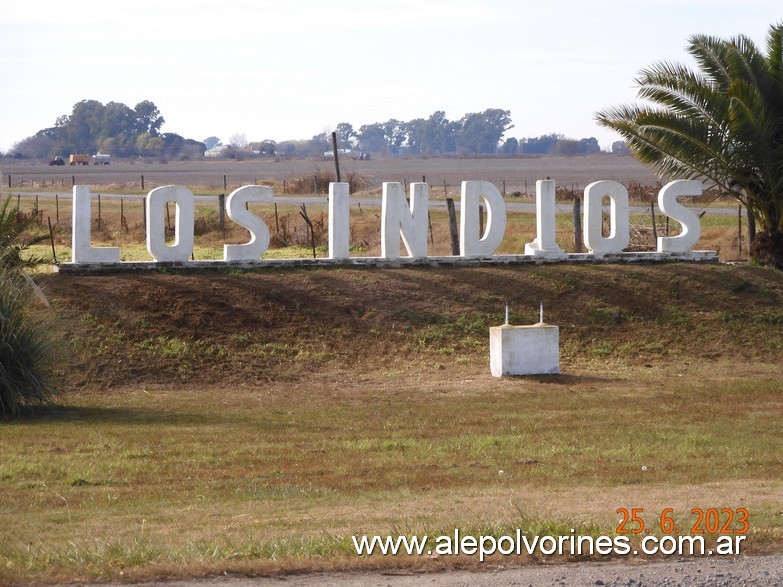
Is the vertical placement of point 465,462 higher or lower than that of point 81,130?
lower

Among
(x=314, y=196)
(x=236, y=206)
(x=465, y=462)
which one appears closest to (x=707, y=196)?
(x=314, y=196)

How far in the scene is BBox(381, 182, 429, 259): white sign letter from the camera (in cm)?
2275

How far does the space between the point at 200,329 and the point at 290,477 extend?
8456 millimetres

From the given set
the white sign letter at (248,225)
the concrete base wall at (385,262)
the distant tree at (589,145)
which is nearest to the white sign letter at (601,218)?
the concrete base wall at (385,262)

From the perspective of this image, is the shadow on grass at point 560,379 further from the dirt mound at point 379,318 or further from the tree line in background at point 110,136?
the tree line in background at point 110,136

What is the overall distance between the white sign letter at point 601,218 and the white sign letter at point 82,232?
386 inches

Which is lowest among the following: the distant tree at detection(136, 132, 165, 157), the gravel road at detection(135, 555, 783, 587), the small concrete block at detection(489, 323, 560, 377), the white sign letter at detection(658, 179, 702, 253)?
the gravel road at detection(135, 555, 783, 587)

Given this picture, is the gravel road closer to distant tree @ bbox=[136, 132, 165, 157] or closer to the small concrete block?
the small concrete block

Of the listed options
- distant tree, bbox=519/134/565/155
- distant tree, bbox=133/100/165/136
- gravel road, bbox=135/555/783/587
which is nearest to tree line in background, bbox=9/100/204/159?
distant tree, bbox=133/100/165/136

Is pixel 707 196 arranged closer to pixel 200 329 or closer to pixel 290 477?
pixel 200 329

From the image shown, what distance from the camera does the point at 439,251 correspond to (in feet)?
103

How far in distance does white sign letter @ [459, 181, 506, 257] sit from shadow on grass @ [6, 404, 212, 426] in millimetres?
9093

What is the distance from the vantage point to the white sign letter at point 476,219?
76.5 ft

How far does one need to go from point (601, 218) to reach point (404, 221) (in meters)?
4.29
